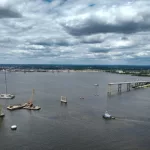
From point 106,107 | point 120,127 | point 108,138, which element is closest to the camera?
point 108,138

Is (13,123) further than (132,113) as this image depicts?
No

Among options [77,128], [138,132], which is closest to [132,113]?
[138,132]

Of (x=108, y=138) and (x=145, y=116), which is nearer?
(x=108, y=138)

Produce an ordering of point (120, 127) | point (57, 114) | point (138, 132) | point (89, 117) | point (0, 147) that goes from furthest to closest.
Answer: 1. point (57, 114)
2. point (89, 117)
3. point (120, 127)
4. point (138, 132)
5. point (0, 147)

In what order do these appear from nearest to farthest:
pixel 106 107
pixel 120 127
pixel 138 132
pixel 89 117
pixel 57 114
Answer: pixel 138 132 < pixel 120 127 < pixel 89 117 < pixel 57 114 < pixel 106 107

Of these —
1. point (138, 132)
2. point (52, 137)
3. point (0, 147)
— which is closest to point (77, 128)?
point (52, 137)

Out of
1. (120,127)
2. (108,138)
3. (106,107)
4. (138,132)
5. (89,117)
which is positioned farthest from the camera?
(106,107)

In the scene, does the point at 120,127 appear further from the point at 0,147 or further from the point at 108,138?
the point at 0,147

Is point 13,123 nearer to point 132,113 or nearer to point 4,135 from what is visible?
point 4,135
